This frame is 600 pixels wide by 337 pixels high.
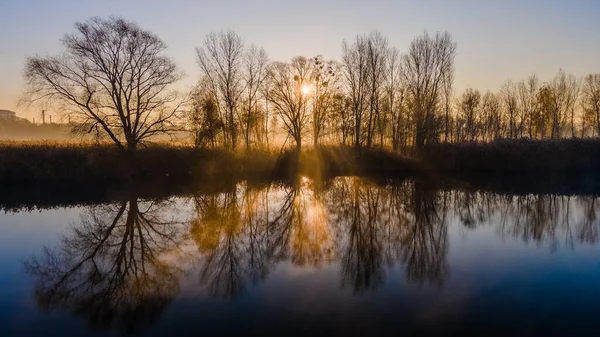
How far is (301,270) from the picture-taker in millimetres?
9570

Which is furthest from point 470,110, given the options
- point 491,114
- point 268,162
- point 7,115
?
point 7,115

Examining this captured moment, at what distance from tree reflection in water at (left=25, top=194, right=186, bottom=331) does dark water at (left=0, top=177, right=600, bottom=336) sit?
44 millimetres

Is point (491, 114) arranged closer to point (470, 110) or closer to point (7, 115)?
point (470, 110)

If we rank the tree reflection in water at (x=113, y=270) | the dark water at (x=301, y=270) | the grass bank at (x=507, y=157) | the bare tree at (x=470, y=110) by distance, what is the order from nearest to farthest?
the dark water at (x=301, y=270) < the tree reflection in water at (x=113, y=270) < the grass bank at (x=507, y=157) < the bare tree at (x=470, y=110)

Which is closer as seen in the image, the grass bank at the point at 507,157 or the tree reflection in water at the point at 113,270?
the tree reflection in water at the point at 113,270

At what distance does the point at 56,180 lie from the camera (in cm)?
2705

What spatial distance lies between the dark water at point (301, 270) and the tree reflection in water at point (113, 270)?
4cm

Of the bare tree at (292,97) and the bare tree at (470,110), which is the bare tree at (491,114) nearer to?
the bare tree at (470,110)

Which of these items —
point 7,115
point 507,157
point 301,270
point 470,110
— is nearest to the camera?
point 301,270

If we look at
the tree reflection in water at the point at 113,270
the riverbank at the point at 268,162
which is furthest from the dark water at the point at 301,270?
the riverbank at the point at 268,162

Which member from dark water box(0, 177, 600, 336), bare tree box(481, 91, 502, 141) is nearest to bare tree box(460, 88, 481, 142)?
bare tree box(481, 91, 502, 141)

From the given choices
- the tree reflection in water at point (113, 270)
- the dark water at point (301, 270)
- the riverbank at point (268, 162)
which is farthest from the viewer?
the riverbank at point (268, 162)

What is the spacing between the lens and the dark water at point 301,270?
6773 mm

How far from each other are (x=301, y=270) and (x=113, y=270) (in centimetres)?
493
